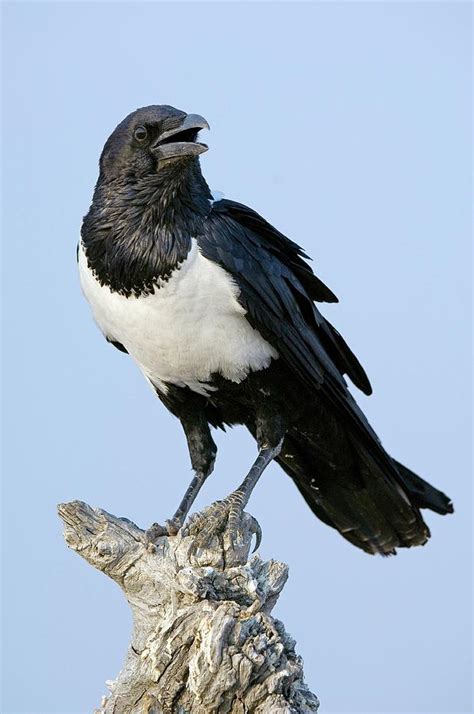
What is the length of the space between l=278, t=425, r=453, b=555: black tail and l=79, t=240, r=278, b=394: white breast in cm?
89

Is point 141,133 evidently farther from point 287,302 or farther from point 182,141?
point 287,302

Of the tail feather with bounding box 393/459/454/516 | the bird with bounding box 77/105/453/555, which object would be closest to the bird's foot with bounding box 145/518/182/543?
the bird with bounding box 77/105/453/555

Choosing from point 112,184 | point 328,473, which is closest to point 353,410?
point 328,473

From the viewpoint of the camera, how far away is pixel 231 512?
645 centimetres

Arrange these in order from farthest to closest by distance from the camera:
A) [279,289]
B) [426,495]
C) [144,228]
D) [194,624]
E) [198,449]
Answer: [426,495] → [198,449] → [279,289] → [144,228] → [194,624]

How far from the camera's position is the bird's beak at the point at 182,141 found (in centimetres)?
631

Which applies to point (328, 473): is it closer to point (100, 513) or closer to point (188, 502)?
point (188, 502)

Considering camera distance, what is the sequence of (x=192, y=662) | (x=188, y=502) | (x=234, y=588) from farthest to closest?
1. (x=188, y=502)
2. (x=234, y=588)
3. (x=192, y=662)

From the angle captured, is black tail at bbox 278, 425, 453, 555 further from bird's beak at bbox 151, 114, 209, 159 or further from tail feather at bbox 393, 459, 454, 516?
bird's beak at bbox 151, 114, 209, 159

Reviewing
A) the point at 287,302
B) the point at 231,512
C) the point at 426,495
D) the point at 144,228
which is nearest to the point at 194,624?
the point at 231,512

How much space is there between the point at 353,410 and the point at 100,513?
155 cm

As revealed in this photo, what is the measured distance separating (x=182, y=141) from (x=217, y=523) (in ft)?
6.28

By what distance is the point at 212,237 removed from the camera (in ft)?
21.1

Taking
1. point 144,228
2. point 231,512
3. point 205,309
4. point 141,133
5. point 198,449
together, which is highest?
point 141,133
